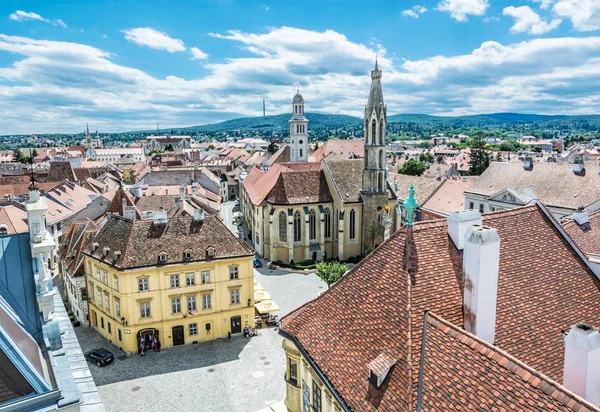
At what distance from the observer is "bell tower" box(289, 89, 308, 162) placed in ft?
295

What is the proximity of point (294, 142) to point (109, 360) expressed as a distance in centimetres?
6606

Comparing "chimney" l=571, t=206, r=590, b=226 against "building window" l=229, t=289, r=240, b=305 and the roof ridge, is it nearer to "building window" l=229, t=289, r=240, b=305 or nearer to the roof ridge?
the roof ridge

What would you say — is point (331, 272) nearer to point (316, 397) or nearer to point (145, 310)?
point (145, 310)

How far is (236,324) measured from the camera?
3519 centimetres

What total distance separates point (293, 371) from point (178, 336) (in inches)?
757

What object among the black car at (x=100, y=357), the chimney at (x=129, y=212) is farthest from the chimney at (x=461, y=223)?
the chimney at (x=129, y=212)

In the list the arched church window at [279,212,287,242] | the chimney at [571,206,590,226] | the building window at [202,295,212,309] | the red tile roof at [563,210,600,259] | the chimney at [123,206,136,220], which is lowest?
the building window at [202,295,212,309]

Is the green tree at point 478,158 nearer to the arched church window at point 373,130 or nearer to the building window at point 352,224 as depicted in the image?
the arched church window at point 373,130

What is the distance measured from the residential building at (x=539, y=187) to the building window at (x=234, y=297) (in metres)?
32.9

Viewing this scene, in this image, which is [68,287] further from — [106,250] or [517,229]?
[517,229]

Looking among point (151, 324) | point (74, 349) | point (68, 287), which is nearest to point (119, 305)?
point (151, 324)

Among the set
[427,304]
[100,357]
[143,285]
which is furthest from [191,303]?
[427,304]

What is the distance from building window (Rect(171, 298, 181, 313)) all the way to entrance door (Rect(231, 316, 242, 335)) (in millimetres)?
4241

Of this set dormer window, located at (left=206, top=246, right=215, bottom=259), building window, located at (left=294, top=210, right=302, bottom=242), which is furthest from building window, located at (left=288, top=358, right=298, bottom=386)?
building window, located at (left=294, top=210, right=302, bottom=242)
